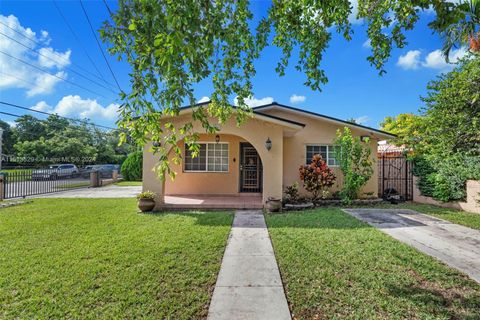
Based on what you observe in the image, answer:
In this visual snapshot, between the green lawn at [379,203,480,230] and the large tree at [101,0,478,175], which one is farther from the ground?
the large tree at [101,0,478,175]

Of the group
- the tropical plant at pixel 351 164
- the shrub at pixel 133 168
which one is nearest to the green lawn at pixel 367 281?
the tropical plant at pixel 351 164

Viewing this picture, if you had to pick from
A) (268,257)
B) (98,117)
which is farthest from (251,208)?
(98,117)

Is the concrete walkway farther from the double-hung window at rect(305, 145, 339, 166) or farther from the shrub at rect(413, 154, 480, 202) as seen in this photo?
the shrub at rect(413, 154, 480, 202)

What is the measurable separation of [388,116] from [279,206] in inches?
1169

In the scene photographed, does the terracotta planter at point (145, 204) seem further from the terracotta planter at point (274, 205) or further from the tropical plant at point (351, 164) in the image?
the tropical plant at point (351, 164)

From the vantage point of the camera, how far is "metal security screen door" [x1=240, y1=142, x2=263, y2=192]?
39.4ft

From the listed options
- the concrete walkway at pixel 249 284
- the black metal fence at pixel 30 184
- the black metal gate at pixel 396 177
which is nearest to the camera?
the concrete walkway at pixel 249 284

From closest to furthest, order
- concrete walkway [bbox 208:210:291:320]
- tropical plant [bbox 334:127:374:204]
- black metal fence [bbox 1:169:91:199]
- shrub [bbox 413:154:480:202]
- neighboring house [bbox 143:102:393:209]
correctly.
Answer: concrete walkway [bbox 208:210:291:320]
shrub [bbox 413:154:480:202]
tropical plant [bbox 334:127:374:204]
neighboring house [bbox 143:102:393:209]
black metal fence [bbox 1:169:91:199]

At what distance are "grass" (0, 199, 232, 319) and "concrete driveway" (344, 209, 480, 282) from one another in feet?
14.0

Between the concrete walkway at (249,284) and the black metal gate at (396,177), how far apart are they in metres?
9.32

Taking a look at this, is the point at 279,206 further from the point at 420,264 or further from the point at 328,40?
the point at 328,40

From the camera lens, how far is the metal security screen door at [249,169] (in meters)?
12.0

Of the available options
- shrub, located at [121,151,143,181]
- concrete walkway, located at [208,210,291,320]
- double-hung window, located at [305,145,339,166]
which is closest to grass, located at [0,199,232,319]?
concrete walkway, located at [208,210,291,320]

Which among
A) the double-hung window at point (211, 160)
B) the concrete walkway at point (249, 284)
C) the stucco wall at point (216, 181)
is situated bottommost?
the concrete walkway at point (249, 284)
